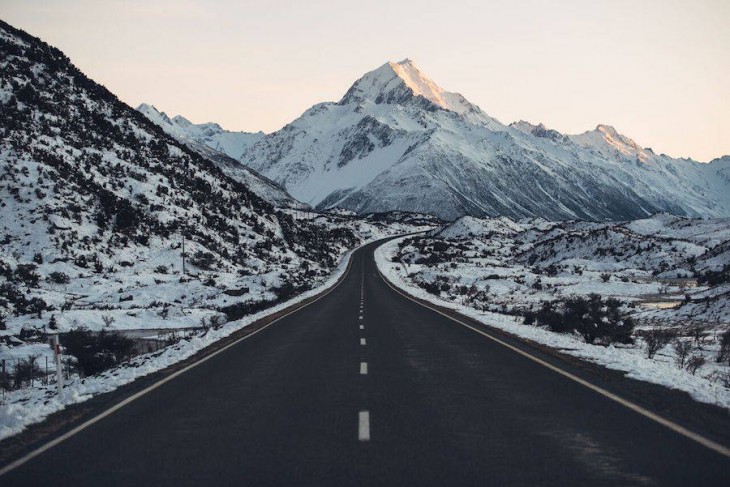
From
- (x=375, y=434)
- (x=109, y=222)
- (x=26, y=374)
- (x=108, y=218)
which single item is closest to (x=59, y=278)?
(x=109, y=222)

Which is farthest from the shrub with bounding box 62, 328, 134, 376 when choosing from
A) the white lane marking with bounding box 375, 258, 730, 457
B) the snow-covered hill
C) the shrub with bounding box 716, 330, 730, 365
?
the shrub with bounding box 716, 330, 730, 365

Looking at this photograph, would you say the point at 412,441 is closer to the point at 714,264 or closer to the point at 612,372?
the point at 612,372

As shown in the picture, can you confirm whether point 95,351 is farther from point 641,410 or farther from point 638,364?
point 641,410

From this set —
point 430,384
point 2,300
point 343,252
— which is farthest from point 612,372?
point 343,252

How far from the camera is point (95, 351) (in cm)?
2234

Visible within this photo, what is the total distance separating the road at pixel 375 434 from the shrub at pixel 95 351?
6935mm

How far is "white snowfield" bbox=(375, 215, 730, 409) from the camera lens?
1599 centimetres

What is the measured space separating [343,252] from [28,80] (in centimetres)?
5832

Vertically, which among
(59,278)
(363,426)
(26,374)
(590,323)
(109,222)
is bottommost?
(26,374)

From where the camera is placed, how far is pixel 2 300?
3794 centimetres

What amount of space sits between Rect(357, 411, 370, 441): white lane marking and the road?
1.1 inches

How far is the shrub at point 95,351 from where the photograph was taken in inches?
782

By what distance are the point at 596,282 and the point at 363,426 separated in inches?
2091

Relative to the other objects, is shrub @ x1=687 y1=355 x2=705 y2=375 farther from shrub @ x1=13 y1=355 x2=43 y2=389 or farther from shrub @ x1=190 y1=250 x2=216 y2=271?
shrub @ x1=190 y1=250 x2=216 y2=271
